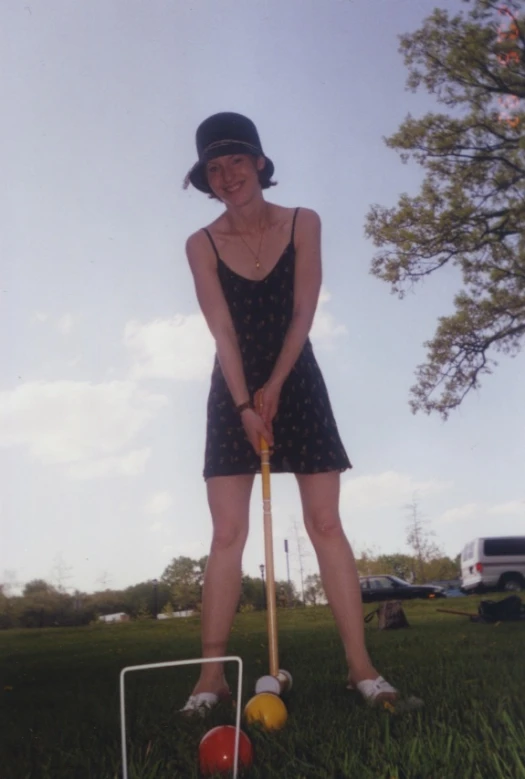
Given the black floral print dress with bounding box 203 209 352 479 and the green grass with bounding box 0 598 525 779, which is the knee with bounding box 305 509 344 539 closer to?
the black floral print dress with bounding box 203 209 352 479

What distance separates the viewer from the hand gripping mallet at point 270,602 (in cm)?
229

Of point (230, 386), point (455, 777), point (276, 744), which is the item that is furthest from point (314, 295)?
point (455, 777)

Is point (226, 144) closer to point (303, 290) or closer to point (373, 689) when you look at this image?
point (303, 290)

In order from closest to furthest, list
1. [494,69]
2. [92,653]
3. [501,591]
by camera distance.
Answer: [92,653] → [494,69] → [501,591]

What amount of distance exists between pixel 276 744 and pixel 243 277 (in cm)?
165

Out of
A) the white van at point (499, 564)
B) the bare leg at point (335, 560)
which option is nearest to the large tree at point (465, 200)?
the white van at point (499, 564)

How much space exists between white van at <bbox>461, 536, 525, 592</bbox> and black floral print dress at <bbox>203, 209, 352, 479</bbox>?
15.4 m

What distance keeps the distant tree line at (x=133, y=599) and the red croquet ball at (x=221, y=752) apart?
8096mm

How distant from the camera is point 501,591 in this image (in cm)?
1727

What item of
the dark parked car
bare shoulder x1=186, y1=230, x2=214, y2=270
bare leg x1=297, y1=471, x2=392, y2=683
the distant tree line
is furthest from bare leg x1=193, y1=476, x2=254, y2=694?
the dark parked car

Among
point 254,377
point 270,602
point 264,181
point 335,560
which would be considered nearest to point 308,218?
point 264,181

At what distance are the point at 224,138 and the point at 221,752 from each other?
205 centimetres

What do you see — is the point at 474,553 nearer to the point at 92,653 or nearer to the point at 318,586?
the point at 318,586

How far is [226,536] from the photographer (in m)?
2.74
